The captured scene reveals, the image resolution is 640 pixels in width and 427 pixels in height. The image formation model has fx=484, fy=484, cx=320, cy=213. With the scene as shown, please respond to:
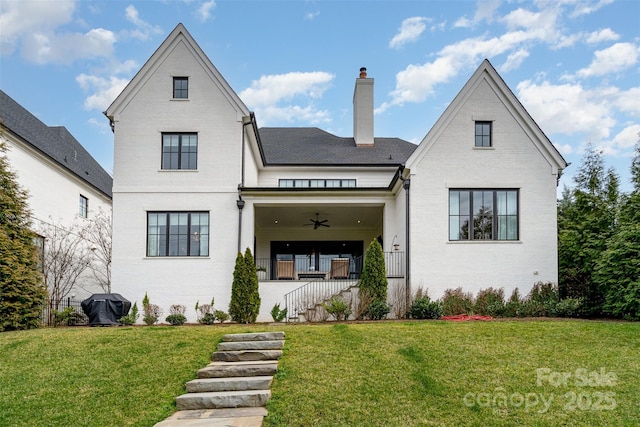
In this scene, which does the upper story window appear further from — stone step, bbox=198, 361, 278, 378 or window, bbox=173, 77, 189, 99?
stone step, bbox=198, 361, 278, 378

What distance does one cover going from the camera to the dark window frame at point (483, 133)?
583 inches

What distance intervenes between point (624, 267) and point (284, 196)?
987 centimetres

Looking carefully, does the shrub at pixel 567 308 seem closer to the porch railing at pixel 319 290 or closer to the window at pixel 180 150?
the porch railing at pixel 319 290

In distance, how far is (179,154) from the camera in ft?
51.3

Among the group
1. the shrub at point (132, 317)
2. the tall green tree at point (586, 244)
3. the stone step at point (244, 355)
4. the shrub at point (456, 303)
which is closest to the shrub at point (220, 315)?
the shrub at point (132, 317)

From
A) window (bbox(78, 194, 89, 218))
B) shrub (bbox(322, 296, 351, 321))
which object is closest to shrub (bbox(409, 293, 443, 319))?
shrub (bbox(322, 296, 351, 321))

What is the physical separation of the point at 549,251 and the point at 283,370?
9.86 meters

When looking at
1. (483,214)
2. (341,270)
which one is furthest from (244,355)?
(483,214)

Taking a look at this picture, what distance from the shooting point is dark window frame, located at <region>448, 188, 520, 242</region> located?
14.5 m

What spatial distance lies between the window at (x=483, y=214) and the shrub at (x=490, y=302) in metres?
1.61

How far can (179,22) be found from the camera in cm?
1578

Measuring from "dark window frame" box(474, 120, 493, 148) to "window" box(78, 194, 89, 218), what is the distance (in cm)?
1769

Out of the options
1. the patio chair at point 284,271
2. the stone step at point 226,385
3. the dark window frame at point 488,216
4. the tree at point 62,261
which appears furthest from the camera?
the tree at point 62,261

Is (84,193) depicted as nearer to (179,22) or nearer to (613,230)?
(179,22)
